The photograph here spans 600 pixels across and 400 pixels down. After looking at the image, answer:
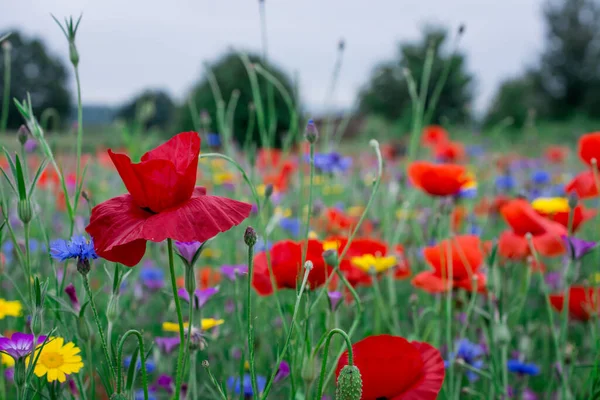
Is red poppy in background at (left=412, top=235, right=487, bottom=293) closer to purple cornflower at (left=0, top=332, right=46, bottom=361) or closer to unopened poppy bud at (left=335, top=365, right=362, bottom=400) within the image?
unopened poppy bud at (left=335, top=365, right=362, bottom=400)

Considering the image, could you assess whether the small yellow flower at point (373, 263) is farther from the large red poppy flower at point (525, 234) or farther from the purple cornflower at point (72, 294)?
the purple cornflower at point (72, 294)

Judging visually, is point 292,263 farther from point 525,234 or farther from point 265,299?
point 525,234

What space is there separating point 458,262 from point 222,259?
741mm

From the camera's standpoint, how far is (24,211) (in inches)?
22.3

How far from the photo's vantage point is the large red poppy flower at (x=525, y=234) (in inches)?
39.9

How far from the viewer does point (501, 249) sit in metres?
1.13

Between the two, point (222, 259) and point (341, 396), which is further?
point (222, 259)

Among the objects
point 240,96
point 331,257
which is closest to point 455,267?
point 331,257

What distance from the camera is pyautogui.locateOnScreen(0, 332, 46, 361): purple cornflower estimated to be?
529mm

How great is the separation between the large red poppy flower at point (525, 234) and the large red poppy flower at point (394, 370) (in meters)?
0.48

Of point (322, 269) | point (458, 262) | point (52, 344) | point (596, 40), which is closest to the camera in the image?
point (52, 344)

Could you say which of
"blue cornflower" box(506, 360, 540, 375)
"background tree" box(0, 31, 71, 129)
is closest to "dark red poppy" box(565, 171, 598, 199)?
"blue cornflower" box(506, 360, 540, 375)

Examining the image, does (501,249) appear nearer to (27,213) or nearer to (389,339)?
(389,339)

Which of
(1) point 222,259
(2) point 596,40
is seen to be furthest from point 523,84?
(1) point 222,259
